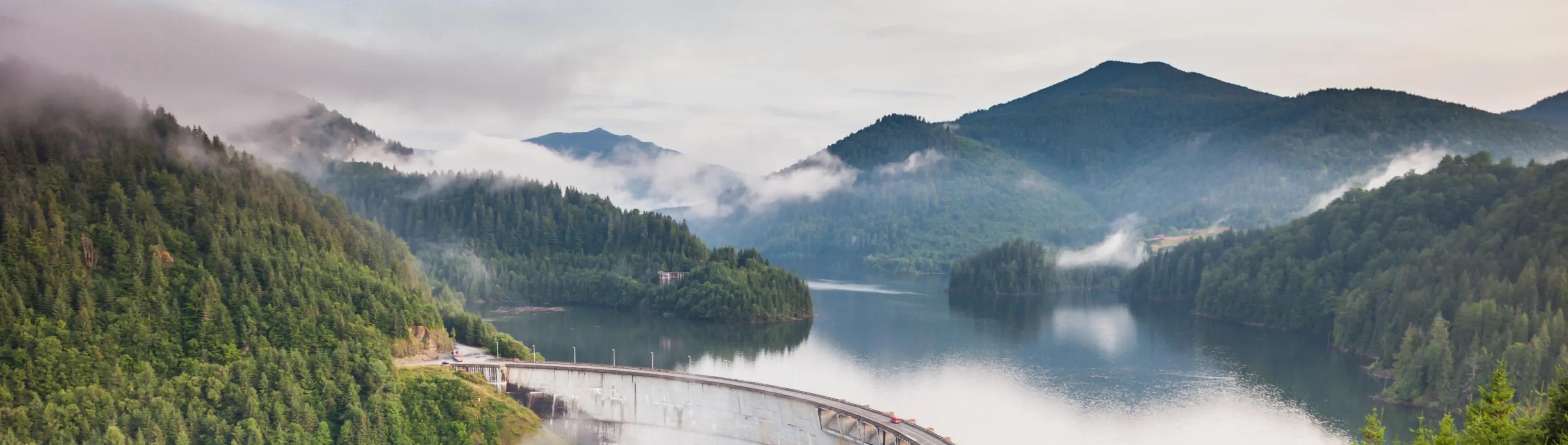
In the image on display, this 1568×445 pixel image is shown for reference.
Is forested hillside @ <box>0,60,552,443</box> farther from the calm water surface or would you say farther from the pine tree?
the pine tree

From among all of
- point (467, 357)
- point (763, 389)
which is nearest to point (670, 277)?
point (467, 357)

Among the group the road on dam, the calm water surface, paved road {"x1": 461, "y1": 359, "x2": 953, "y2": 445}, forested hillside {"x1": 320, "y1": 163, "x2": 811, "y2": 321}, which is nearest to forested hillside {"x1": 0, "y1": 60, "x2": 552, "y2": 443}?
the road on dam

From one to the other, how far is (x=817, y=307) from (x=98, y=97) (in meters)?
103

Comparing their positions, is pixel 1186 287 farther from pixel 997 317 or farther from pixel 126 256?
pixel 126 256

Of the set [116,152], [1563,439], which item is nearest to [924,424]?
[1563,439]

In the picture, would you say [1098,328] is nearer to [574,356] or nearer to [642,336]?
[642,336]

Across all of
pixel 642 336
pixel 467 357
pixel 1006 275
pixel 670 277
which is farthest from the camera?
pixel 1006 275

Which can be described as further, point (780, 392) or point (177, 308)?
point (780, 392)

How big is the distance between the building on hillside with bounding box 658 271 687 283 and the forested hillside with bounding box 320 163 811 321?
1.09 metres

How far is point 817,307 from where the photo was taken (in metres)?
163

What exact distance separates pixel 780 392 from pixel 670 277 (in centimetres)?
8662

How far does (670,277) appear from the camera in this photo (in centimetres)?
16262

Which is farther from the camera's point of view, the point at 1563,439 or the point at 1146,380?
the point at 1146,380

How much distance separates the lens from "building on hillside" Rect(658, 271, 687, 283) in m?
162
